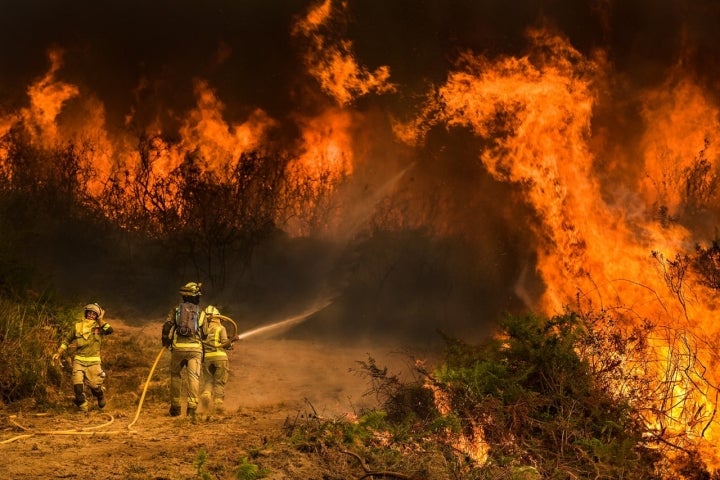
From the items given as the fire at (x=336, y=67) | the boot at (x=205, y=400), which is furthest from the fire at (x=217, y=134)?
the boot at (x=205, y=400)

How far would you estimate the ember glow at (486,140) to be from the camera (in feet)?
38.7

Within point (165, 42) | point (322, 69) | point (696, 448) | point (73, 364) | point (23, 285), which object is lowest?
point (696, 448)

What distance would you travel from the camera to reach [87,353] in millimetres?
10000

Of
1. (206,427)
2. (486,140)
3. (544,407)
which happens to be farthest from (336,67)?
(544,407)

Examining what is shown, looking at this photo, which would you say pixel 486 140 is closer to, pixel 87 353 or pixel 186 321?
pixel 186 321

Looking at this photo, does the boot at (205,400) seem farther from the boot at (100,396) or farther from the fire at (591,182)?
the fire at (591,182)

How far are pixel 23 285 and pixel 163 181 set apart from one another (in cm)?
539

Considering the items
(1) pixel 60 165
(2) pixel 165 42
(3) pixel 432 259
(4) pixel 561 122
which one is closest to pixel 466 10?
(4) pixel 561 122

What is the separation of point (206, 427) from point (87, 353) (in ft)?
7.98

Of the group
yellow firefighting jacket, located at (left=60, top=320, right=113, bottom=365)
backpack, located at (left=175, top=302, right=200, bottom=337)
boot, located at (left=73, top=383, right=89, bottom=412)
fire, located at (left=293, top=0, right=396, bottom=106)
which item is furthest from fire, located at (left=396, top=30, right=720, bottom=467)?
boot, located at (left=73, top=383, right=89, bottom=412)

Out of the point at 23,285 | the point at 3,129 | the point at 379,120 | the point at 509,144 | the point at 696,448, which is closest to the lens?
the point at 696,448

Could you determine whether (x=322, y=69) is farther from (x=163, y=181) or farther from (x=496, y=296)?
(x=496, y=296)

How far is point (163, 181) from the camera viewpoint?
17.7 metres

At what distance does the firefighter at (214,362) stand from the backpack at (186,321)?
1.05ft
